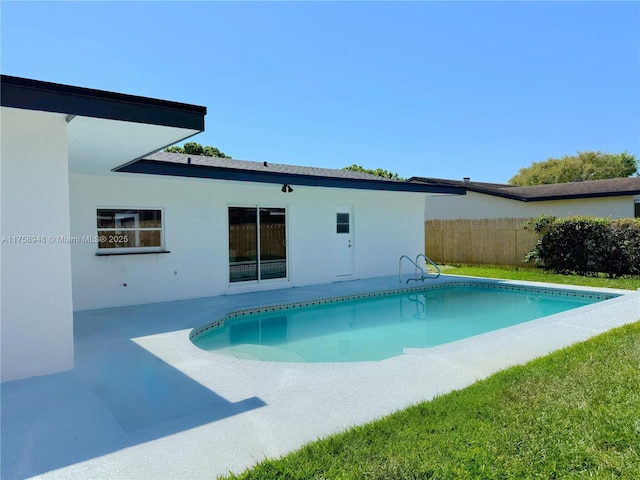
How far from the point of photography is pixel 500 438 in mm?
3238

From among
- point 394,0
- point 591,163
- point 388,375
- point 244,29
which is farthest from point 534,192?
point 591,163

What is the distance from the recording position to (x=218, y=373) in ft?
16.1

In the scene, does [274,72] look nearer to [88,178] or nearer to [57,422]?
[88,178]

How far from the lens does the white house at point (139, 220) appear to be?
4.70m

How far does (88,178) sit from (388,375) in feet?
24.9

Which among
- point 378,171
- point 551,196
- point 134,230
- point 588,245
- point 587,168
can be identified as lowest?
point 588,245

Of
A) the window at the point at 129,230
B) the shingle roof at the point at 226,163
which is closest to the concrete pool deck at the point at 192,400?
the window at the point at 129,230

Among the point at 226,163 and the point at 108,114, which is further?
the point at 226,163

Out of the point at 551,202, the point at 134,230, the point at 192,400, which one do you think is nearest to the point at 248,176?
the point at 134,230

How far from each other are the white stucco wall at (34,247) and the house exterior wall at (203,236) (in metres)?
4.25

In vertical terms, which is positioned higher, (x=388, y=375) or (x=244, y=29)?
(x=244, y=29)

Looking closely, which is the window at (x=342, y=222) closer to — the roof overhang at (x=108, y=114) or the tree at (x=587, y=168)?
the roof overhang at (x=108, y=114)

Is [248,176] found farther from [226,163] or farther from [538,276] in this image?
[538,276]

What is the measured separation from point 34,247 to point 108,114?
1832 mm
